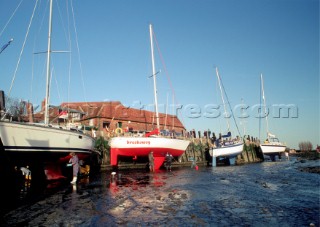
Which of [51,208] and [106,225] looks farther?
[51,208]

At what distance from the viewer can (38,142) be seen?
44.1ft

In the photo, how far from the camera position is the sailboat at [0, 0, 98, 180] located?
473 inches

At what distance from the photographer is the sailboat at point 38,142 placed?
12016 millimetres

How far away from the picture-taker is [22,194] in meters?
11.1

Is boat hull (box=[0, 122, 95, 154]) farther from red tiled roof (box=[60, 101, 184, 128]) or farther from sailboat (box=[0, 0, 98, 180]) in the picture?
red tiled roof (box=[60, 101, 184, 128])

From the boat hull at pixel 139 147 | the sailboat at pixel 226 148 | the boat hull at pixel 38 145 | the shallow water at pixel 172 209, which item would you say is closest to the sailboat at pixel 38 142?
the boat hull at pixel 38 145

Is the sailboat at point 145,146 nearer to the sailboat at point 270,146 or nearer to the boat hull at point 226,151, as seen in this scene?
the boat hull at point 226,151

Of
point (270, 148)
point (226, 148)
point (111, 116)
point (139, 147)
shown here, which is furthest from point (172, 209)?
point (270, 148)

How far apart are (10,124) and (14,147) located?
1.09 meters

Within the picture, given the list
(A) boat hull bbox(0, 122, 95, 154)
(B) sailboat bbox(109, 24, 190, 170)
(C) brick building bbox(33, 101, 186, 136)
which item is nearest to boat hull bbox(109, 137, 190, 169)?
(B) sailboat bbox(109, 24, 190, 170)

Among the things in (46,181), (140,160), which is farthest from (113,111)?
(46,181)

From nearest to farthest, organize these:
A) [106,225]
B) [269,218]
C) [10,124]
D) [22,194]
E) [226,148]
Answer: [106,225] < [269,218] < [22,194] < [10,124] < [226,148]

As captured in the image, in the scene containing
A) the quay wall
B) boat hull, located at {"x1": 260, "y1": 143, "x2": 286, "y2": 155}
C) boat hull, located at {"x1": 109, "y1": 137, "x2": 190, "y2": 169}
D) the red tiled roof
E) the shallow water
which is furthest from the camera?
boat hull, located at {"x1": 260, "y1": 143, "x2": 286, "y2": 155}

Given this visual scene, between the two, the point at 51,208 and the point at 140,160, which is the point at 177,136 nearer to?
the point at 140,160
